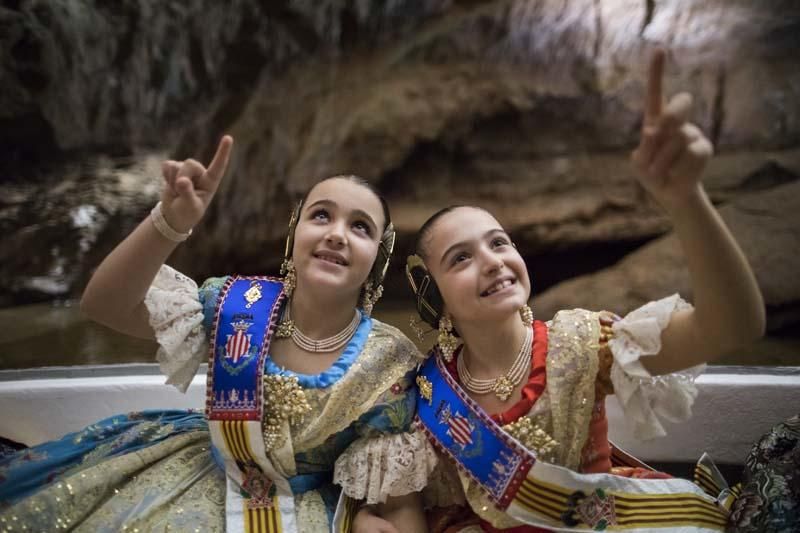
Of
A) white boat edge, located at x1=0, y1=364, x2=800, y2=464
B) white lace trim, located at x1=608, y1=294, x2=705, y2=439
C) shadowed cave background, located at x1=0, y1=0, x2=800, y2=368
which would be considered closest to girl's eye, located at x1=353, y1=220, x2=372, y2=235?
white lace trim, located at x1=608, y1=294, x2=705, y2=439

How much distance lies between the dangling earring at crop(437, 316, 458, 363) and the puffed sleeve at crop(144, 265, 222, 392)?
0.48 m

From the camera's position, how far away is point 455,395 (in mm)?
1045

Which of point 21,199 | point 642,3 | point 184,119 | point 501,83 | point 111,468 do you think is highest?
point 642,3

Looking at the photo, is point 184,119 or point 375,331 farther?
point 184,119

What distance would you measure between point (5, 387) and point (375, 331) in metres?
1.30

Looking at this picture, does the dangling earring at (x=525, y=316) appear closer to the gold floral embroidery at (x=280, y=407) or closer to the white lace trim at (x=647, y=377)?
the white lace trim at (x=647, y=377)

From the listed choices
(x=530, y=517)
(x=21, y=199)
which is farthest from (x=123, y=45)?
(x=530, y=517)

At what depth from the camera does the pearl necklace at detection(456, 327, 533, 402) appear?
1031mm

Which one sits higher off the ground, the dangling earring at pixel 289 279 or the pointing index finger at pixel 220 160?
the pointing index finger at pixel 220 160

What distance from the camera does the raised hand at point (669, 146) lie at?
683mm

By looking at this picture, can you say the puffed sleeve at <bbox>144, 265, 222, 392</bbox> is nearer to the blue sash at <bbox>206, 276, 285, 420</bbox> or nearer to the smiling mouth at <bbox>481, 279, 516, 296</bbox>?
the blue sash at <bbox>206, 276, 285, 420</bbox>

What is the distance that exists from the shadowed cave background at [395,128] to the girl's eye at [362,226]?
2.54ft

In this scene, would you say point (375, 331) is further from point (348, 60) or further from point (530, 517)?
point (348, 60)

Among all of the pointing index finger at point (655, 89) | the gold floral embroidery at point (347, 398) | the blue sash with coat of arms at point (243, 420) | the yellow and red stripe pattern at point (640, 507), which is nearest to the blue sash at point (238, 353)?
the blue sash with coat of arms at point (243, 420)
